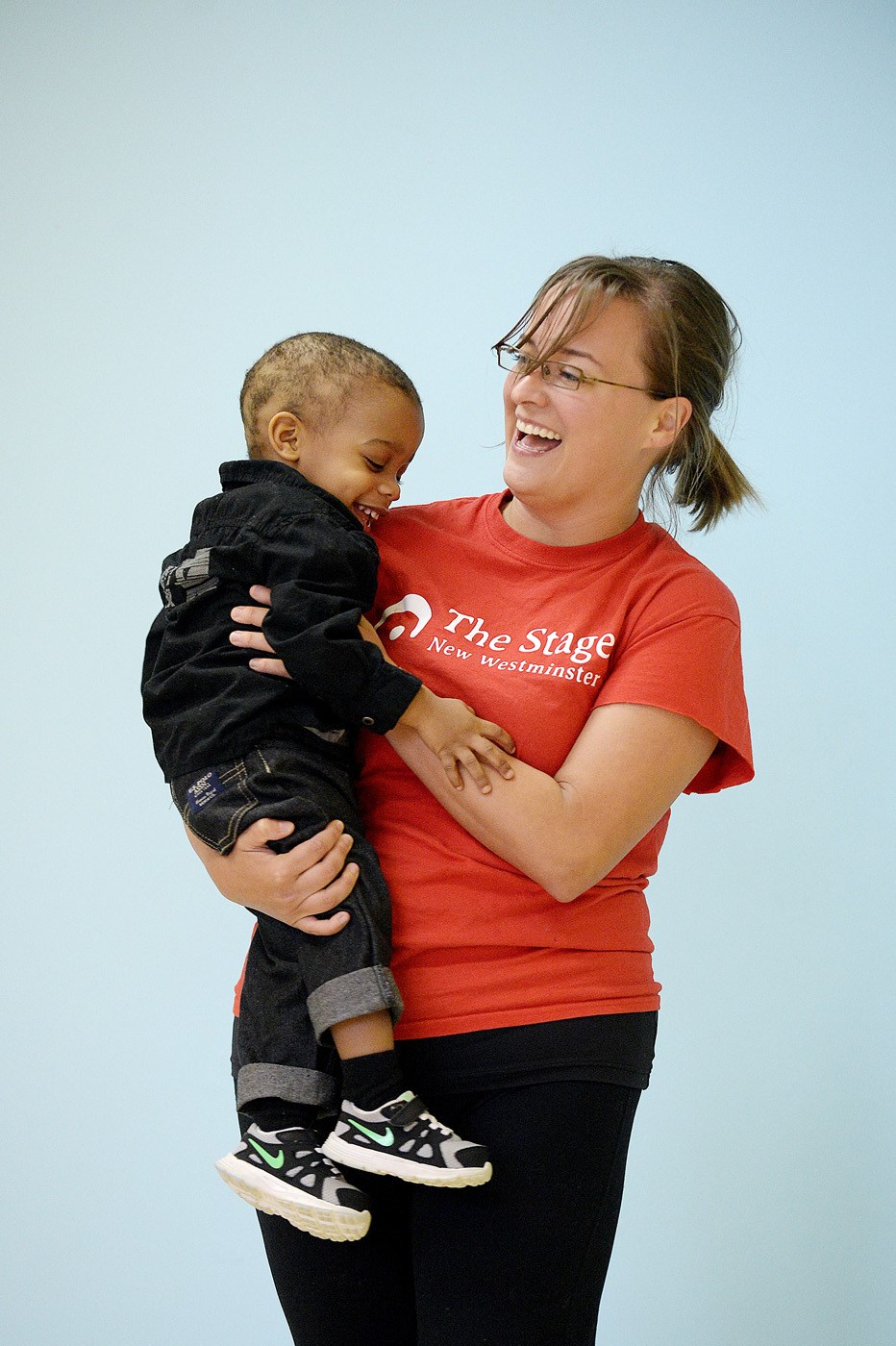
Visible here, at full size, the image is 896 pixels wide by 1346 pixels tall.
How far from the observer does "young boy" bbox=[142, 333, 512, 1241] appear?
4.03ft

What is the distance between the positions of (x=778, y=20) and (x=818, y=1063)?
6.25 ft

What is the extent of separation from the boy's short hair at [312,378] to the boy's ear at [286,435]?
0.01m

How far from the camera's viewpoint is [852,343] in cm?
233

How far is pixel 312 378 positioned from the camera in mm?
1512

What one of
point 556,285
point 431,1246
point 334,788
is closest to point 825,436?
point 556,285

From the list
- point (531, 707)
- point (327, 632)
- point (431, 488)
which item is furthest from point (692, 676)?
point (431, 488)

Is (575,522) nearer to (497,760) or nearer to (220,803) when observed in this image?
(497,760)

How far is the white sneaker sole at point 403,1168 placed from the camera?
1174 mm

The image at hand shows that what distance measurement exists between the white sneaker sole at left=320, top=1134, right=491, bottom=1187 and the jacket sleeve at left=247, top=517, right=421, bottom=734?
41 centimetres

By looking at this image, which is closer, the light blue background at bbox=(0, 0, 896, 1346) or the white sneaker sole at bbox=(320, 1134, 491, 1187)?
the white sneaker sole at bbox=(320, 1134, 491, 1187)

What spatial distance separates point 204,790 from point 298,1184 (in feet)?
1.31

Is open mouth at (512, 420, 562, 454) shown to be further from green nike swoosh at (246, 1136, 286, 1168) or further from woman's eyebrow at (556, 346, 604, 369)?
green nike swoosh at (246, 1136, 286, 1168)

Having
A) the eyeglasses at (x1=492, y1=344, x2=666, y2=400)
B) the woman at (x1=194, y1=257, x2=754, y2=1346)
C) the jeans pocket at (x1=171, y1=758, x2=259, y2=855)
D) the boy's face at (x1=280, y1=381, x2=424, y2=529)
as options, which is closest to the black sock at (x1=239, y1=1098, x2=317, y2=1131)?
the woman at (x1=194, y1=257, x2=754, y2=1346)

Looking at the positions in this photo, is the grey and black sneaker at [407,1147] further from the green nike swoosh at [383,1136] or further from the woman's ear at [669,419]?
the woman's ear at [669,419]
